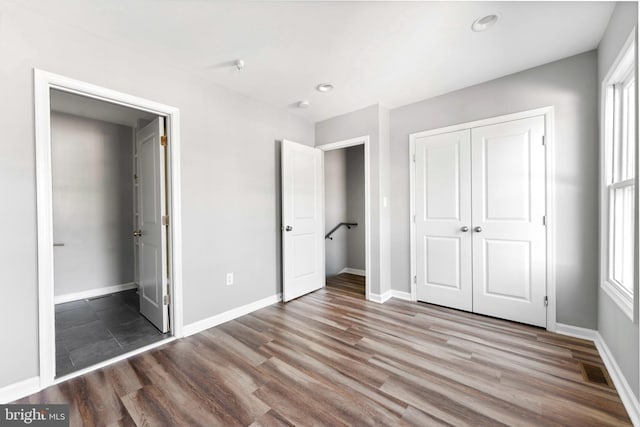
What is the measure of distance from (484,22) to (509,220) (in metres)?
1.77

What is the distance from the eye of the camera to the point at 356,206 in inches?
195

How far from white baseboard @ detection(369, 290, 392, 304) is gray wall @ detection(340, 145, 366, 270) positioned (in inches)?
56.2

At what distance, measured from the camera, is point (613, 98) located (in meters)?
2.04

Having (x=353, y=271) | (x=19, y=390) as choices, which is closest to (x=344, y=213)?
(x=353, y=271)

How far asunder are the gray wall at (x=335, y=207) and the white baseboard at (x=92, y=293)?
3137 millimetres

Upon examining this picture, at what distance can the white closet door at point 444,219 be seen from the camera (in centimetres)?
295

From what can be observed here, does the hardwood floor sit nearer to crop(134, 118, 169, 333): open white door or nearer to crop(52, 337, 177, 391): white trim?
crop(52, 337, 177, 391): white trim

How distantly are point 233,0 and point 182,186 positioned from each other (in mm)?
1528

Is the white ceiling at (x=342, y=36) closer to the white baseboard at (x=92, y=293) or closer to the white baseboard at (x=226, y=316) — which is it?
the white baseboard at (x=226, y=316)

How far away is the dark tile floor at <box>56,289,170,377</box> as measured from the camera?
212 cm

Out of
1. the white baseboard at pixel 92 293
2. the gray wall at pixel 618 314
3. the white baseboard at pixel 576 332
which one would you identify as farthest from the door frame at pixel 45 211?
the white baseboard at pixel 576 332

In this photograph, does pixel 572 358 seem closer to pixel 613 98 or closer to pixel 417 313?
pixel 417 313

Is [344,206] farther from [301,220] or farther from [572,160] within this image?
[572,160]

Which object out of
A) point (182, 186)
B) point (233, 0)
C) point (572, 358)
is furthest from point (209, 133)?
point (572, 358)
